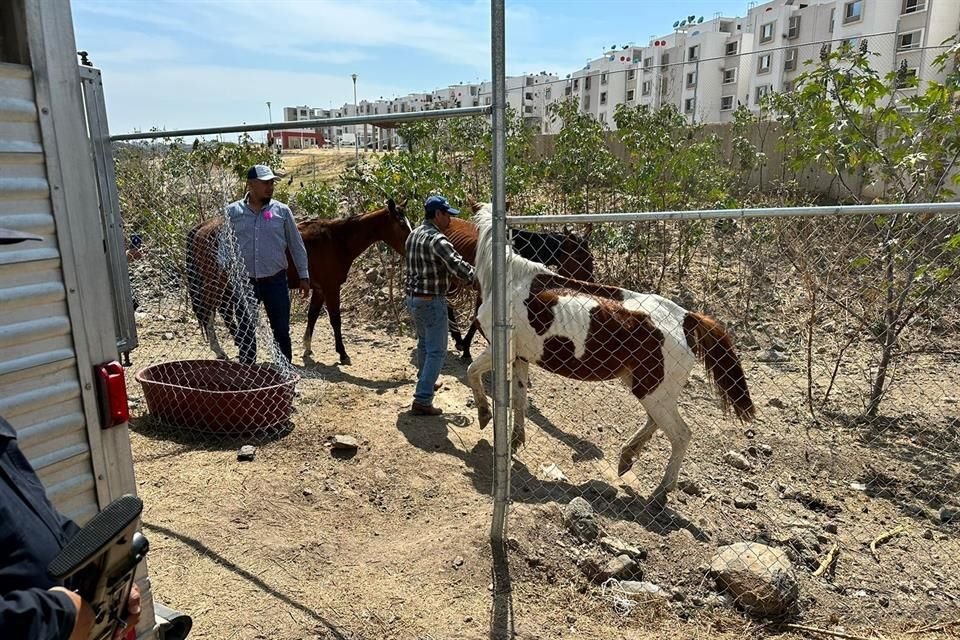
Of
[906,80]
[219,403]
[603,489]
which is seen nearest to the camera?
[603,489]

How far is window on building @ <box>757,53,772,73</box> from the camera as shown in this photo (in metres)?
37.8

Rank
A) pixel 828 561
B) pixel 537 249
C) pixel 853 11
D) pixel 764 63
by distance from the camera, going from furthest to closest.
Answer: pixel 764 63 → pixel 853 11 → pixel 537 249 → pixel 828 561

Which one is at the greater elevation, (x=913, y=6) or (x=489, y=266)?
(x=913, y=6)

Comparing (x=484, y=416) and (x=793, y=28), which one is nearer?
(x=484, y=416)

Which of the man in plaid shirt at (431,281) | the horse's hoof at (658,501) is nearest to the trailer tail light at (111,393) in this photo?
the man in plaid shirt at (431,281)

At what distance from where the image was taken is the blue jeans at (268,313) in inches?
220

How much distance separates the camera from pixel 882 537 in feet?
13.5

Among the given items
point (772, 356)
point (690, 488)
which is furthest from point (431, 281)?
point (772, 356)

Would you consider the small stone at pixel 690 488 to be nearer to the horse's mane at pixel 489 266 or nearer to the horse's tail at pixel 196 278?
the horse's mane at pixel 489 266

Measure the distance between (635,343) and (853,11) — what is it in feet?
126

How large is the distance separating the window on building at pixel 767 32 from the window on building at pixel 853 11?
255 inches

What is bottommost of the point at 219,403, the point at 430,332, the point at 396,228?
the point at 219,403

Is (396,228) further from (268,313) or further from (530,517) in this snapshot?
(530,517)

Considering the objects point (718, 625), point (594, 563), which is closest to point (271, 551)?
point (594, 563)
